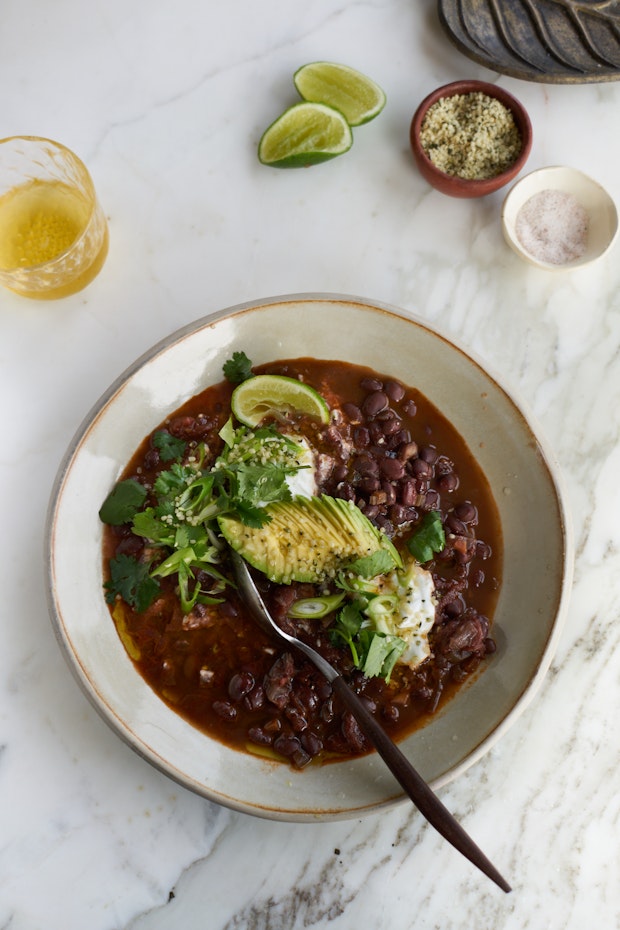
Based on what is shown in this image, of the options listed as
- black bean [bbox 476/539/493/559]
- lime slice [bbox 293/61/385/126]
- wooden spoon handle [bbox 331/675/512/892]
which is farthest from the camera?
lime slice [bbox 293/61/385/126]

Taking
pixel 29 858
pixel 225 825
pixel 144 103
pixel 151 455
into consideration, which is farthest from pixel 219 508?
pixel 144 103

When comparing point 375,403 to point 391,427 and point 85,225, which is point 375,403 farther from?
point 85,225

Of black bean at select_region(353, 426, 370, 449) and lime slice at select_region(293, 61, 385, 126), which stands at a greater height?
lime slice at select_region(293, 61, 385, 126)

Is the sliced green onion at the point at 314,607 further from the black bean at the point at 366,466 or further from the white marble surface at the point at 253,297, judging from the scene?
the white marble surface at the point at 253,297

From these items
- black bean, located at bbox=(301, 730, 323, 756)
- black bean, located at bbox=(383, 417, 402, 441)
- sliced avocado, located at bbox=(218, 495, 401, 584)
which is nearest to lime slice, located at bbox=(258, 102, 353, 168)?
black bean, located at bbox=(383, 417, 402, 441)

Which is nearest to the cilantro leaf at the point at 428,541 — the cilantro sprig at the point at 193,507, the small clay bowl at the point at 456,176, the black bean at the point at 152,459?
the cilantro sprig at the point at 193,507

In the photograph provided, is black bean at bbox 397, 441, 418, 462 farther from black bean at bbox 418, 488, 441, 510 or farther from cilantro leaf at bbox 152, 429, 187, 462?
cilantro leaf at bbox 152, 429, 187, 462

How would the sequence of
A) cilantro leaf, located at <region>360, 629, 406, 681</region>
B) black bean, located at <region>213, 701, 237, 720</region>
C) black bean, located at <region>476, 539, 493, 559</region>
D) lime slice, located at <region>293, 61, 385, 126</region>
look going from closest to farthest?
cilantro leaf, located at <region>360, 629, 406, 681</region> < black bean, located at <region>213, 701, 237, 720</region> < black bean, located at <region>476, 539, 493, 559</region> < lime slice, located at <region>293, 61, 385, 126</region>
